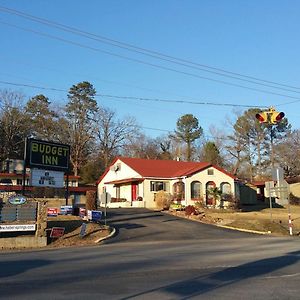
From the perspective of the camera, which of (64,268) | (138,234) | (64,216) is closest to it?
(64,268)

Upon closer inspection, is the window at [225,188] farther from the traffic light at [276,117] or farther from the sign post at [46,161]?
the traffic light at [276,117]

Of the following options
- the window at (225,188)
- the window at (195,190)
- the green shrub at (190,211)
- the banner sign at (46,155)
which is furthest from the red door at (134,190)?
the banner sign at (46,155)

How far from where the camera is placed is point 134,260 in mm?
15750

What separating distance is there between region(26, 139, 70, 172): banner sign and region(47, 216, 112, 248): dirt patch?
3549 mm

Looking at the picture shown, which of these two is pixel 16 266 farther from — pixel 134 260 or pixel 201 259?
pixel 201 259

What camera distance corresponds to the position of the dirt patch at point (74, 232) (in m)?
25.1

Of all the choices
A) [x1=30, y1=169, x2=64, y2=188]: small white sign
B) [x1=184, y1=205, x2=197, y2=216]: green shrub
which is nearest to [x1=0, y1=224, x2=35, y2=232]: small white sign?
[x1=30, y1=169, x2=64, y2=188]: small white sign

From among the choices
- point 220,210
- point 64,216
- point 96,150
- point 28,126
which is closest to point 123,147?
point 96,150

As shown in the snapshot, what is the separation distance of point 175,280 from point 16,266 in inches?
225

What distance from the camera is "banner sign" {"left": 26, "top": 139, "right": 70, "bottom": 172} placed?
98.2ft

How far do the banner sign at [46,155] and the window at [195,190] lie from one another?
60.1 feet

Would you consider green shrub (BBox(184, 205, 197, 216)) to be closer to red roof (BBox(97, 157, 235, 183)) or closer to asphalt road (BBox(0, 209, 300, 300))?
red roof (BBox(97, 157, 235, 183))

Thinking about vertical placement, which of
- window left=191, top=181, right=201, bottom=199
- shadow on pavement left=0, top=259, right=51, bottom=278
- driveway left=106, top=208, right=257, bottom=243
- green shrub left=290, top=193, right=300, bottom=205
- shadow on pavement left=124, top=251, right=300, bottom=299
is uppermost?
window left=191, top=181, right=201, bottom=199

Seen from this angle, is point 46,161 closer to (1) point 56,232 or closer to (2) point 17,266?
(1) point 56,232
